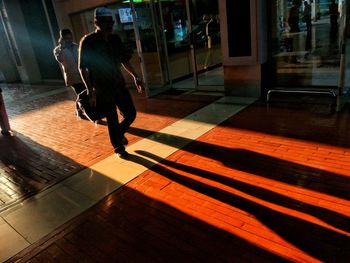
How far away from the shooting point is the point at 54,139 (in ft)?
17.9

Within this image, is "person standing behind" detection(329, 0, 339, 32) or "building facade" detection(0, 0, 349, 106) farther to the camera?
"building facade" detection(0, 0, 349, 106)

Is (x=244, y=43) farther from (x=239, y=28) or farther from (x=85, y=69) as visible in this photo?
(x=85, y=69)

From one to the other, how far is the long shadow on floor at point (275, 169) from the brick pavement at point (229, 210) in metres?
0.01

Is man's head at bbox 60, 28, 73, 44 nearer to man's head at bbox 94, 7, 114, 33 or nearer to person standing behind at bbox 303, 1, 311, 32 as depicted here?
man's head at bbox 94, 7, 114, 33

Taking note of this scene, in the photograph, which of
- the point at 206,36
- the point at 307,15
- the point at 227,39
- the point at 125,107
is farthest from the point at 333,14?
the point at 125,107

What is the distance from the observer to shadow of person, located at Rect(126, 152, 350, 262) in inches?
89.7

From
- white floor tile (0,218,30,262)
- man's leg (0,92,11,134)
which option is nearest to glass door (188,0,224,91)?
man's leg (0,92,11,134)

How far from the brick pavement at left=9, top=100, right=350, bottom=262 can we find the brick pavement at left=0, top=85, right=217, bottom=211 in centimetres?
105

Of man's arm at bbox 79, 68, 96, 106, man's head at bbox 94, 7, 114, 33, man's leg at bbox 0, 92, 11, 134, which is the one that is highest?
man's head at bbox 94, 7, 114, 33

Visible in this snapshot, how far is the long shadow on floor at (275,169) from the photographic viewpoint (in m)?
3.04

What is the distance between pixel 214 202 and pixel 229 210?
0.20 meters

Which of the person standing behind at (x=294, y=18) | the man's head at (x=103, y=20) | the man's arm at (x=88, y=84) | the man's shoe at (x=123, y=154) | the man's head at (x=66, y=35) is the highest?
the man's head at (x=103, y=20)

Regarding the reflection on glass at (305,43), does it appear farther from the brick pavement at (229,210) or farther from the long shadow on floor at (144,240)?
the long shadow on floor at (144,240)

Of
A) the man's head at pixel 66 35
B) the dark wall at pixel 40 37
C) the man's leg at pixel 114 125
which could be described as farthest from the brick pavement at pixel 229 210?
the dark wall at pixel 40 37
